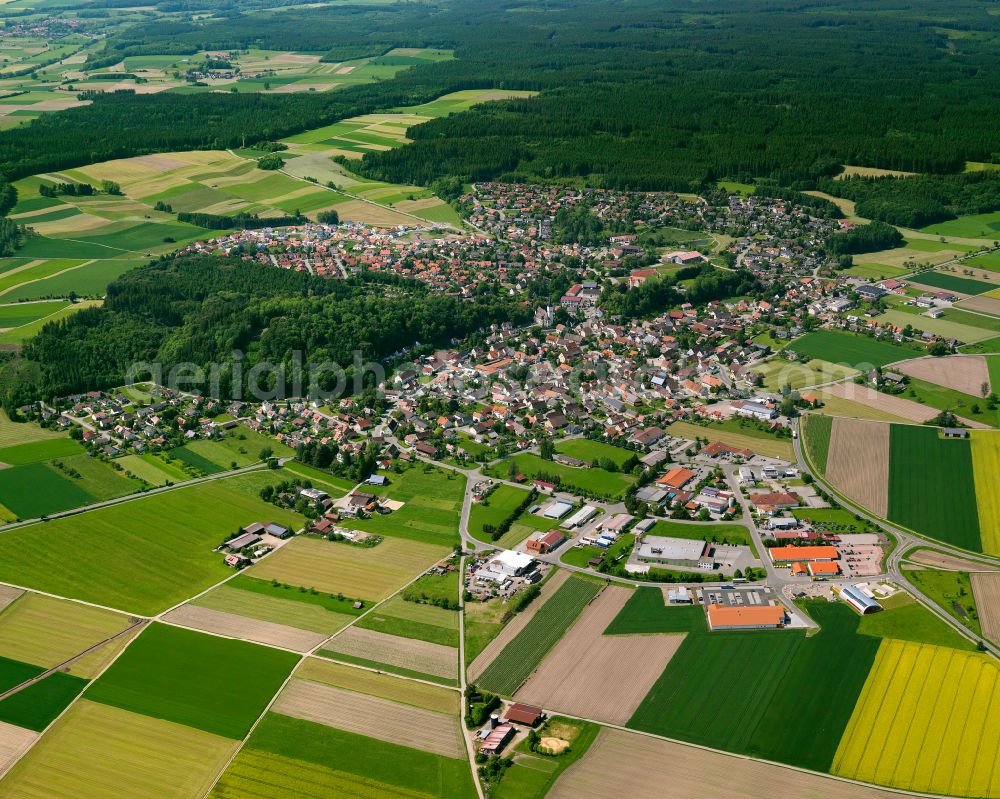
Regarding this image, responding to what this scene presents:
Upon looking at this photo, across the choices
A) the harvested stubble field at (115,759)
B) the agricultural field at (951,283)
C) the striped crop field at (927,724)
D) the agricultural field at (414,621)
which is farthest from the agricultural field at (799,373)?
the harvested stubble field at (115,759)

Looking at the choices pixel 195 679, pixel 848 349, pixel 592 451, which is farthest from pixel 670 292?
pixel 195 679

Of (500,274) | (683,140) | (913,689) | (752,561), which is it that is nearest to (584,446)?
(752,561)

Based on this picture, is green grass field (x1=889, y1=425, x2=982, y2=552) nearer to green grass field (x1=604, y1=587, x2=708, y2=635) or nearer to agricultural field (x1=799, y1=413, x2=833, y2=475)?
agricultural field (x1=799, y1=413, x2=833, y2=475)

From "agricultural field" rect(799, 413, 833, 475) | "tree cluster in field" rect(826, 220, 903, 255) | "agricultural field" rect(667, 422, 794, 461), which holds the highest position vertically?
"tree cluster in field" rect(826, 220, 903, 255)

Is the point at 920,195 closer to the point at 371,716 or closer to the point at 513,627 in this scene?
the point at 513,627

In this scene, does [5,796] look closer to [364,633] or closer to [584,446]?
[364,633]

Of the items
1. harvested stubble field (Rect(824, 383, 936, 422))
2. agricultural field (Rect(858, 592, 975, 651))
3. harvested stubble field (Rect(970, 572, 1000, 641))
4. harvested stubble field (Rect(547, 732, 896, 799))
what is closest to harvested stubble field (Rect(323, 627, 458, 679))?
harvested stubble field (Rect(547, 732, 896, 799))
